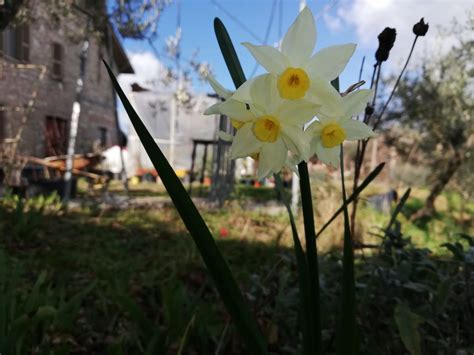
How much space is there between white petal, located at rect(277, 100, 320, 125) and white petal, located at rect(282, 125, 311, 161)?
1 centimetres

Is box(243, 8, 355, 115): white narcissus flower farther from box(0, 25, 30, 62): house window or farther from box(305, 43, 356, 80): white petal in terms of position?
box(0, 25, 30, 62): house window

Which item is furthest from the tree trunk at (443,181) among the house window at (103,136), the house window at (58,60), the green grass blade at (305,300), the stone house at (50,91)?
the house window at (103,136)

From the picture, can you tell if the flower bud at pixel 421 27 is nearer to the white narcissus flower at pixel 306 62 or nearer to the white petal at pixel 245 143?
the white narcissus flower at pixel 306 62

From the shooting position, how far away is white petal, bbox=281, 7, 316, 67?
46 cm

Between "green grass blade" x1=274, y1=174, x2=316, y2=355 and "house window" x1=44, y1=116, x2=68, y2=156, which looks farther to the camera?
"house window" x1=44, y1=116, x2=68, y2=156

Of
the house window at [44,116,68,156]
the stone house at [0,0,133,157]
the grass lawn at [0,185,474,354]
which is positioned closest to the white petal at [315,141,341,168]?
the grass lawn at [0,185,474,354]

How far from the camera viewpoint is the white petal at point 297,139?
441mm

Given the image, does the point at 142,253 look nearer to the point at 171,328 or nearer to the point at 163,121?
the point at 171,328

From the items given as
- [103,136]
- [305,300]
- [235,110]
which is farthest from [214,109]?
[103,136]

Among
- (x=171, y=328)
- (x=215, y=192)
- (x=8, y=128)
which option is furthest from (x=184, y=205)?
(x=8, y=128)

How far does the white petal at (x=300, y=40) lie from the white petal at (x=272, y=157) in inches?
3.8

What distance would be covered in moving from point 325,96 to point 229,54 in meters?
0.16

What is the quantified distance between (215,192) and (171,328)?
4.54 m

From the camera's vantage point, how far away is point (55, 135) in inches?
389
